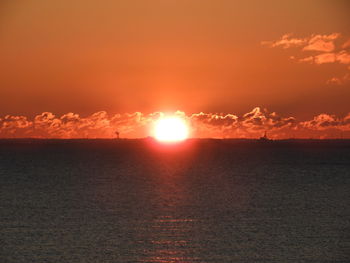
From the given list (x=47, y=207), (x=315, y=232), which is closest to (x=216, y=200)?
(x=47, y=207)

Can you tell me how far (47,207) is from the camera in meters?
70.9

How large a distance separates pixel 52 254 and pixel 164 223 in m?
16.5

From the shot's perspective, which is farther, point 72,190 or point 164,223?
point 72,190

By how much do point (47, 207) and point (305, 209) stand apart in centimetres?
2952

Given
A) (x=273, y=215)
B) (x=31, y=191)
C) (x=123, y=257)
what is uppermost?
(x=31, y=191)

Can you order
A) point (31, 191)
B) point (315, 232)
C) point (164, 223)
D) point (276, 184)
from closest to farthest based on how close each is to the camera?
point (315, 232)
point (164, 223)
point (31, 191)
point (276, 184)

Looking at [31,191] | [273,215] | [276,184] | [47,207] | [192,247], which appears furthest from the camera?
[276,184]

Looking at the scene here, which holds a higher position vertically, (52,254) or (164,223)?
(164,223)

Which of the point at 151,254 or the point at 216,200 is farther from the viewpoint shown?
the point at 216,200

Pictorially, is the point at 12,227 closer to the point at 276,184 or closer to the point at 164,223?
the point at 164,223

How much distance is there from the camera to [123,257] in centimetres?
4422

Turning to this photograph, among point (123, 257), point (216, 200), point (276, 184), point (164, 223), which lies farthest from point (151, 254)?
point (276, 184)

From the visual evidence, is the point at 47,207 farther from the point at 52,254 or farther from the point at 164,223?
the point at 52,254

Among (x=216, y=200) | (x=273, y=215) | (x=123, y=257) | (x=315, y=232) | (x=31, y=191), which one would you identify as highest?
(x=31, y=191)
